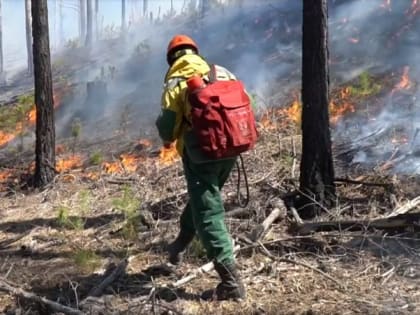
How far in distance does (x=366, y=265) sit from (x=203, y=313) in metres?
1.43

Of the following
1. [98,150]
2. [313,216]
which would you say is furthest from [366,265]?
[98,150]

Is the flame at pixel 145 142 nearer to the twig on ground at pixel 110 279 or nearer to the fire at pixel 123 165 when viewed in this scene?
the fire at pixel 123 165

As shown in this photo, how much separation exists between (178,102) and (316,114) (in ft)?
7.08

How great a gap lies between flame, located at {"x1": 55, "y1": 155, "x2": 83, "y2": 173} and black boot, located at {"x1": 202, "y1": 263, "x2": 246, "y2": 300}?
5.93 m

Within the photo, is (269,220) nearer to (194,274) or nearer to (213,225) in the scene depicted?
(194,274)

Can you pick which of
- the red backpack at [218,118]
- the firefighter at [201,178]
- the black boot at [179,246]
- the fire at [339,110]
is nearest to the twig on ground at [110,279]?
the black boot at [179,246]

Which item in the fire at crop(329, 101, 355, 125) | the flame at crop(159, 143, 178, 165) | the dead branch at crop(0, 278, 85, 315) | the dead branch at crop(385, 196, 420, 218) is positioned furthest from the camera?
the fire at crop(329, 101, 355, 125)

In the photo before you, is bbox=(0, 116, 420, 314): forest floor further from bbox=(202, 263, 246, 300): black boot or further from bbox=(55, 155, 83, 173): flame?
bbox=(55, 155, 83, 173): flame

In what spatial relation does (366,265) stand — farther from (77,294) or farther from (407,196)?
(77,294)

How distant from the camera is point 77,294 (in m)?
4.18

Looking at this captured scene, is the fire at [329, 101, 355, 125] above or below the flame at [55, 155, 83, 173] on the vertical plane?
above

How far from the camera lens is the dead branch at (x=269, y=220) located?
4798 millimetres

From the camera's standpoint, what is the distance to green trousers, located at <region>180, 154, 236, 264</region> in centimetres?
387

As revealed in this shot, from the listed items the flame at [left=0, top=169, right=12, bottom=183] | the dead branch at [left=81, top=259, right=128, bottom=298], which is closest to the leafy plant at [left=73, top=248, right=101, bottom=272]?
the dead branch at [left=81, top=259, right=128, bottom=298]
